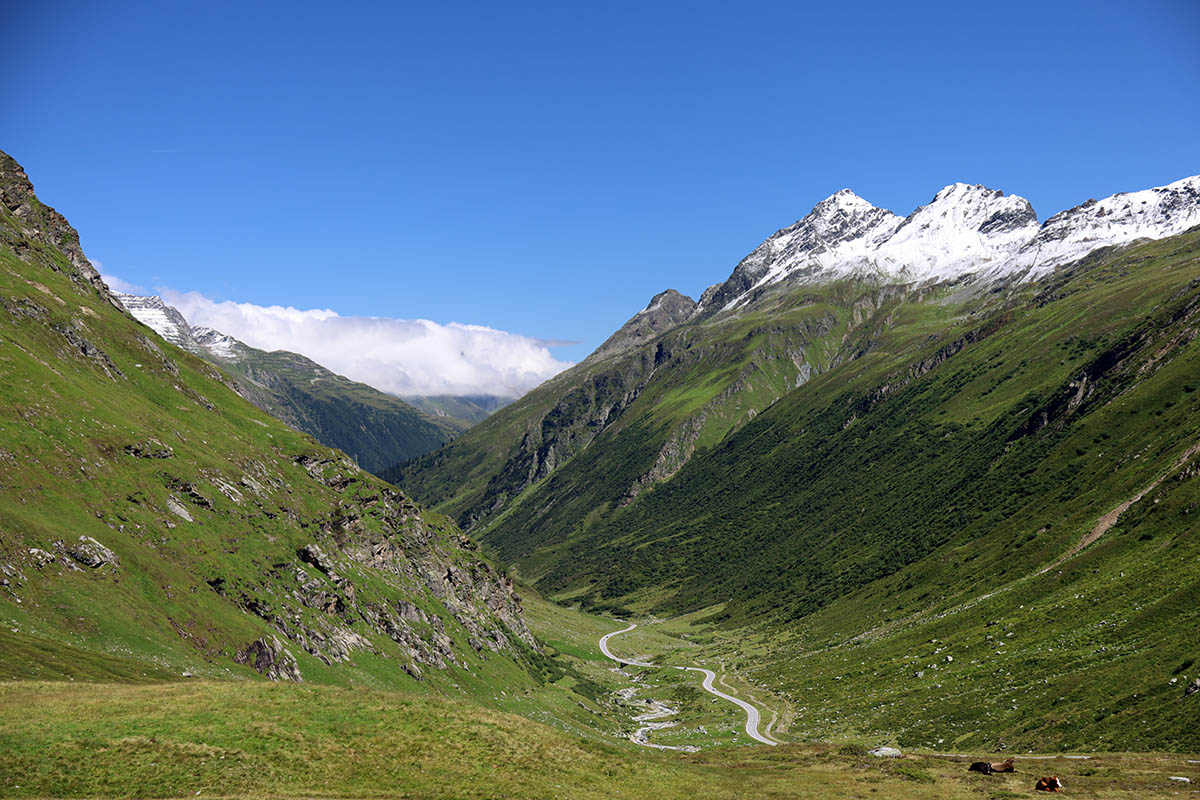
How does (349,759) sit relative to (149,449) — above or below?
below

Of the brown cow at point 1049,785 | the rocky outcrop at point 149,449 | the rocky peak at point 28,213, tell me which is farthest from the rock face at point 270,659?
the rocky peak at point 28,213

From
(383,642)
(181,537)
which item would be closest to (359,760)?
(181,537)

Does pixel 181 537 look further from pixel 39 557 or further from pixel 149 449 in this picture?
pixel 39 557

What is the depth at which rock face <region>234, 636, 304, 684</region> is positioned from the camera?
94562 millimetres

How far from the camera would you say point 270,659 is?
319ft

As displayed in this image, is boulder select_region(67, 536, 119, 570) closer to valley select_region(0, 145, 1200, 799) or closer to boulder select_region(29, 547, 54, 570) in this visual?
valley select_region(0, 145, 1200, 799)

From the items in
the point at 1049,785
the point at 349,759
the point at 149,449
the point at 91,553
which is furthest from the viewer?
the point at 149,449

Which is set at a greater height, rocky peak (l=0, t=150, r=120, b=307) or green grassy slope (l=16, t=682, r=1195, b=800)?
rocky peak (l=0, t=150, r=120, b=307)

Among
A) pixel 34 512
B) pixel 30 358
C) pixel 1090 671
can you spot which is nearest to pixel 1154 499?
pixel 1090 671

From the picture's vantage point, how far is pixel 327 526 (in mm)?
139750

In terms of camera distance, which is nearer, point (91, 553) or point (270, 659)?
point (91, 553)

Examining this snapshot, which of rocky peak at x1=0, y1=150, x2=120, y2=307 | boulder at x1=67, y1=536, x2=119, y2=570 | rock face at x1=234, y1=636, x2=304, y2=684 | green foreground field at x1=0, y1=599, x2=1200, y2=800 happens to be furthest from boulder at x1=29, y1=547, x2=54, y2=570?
rocky peak at x1=0, y1=150, x2=120, y2=307

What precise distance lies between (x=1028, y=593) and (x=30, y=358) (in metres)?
184

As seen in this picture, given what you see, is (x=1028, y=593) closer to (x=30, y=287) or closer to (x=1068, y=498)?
(x=1068, y=498)
